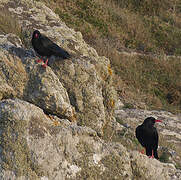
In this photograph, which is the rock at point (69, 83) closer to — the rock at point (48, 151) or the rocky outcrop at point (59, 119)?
the rocky outcrop at point (59, 119)

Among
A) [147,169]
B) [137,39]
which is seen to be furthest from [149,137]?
[137,39]

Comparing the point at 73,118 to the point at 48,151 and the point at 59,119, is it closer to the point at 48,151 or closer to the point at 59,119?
the point at 59,119

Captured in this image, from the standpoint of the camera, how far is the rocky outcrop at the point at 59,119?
3676 millimetres

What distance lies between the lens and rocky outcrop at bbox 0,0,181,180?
12.1ft

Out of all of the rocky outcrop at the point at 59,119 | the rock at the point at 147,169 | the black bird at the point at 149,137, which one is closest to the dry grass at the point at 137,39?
the black bird at the point at 149,137

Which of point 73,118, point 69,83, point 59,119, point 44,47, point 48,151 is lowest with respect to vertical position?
point 73,118

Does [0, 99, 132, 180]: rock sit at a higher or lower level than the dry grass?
higher

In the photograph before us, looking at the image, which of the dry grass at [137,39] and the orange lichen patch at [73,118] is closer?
the orange lichen patch at [73,118]

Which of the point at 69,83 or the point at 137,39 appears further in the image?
the point at 137,39

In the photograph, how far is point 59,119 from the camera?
5512 mm

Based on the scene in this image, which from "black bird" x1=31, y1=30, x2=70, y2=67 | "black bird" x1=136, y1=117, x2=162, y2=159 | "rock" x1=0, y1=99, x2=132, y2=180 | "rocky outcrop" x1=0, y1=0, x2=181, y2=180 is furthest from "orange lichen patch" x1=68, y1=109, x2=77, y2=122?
"rock" x1=0, y1=99, x2=132, y2=180

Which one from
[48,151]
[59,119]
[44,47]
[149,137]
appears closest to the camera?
[48,151]

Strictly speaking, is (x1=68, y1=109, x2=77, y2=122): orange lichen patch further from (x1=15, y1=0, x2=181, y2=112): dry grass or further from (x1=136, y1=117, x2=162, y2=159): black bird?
(x1=15, y1=0, x2=181, y2=112): dry grass

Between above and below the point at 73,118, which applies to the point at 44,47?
above
